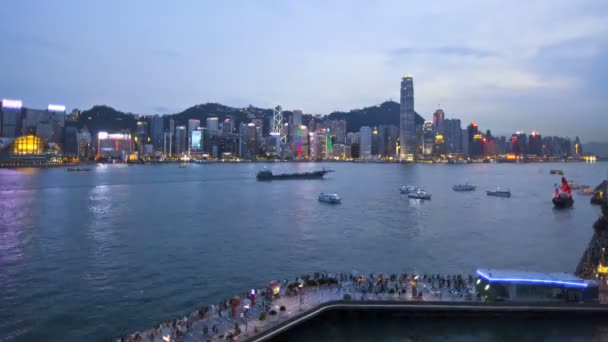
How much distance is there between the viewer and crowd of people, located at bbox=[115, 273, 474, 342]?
13.3m

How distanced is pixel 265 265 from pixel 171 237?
10.00 m

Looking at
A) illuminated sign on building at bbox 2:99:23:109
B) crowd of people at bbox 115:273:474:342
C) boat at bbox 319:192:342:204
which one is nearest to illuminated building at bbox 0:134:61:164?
illuminated sign on building at bbox 2:99:23:109

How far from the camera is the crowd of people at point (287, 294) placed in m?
13.3

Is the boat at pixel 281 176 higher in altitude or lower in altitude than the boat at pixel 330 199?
higher

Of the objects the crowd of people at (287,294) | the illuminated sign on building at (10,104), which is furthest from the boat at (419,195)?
the illuminated sign on building at (10,104)

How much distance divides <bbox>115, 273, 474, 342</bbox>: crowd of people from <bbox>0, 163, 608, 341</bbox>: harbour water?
2.91 metres

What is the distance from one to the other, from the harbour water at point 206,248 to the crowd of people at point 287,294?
2.91 metres

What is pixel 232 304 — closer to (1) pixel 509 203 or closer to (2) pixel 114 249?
(2) pixel 114 249

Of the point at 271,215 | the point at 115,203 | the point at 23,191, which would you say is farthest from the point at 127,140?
the point at 271,215

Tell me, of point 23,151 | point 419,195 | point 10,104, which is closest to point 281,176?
point 419,195

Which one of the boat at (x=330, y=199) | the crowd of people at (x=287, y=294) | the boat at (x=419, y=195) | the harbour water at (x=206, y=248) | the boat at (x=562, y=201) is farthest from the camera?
the boat at (x=419, y=195)

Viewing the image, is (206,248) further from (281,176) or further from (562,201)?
(281,176)

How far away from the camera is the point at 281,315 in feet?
48.3

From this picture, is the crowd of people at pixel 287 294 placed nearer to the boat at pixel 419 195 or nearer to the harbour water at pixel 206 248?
the harbour water at pixel 206 248
